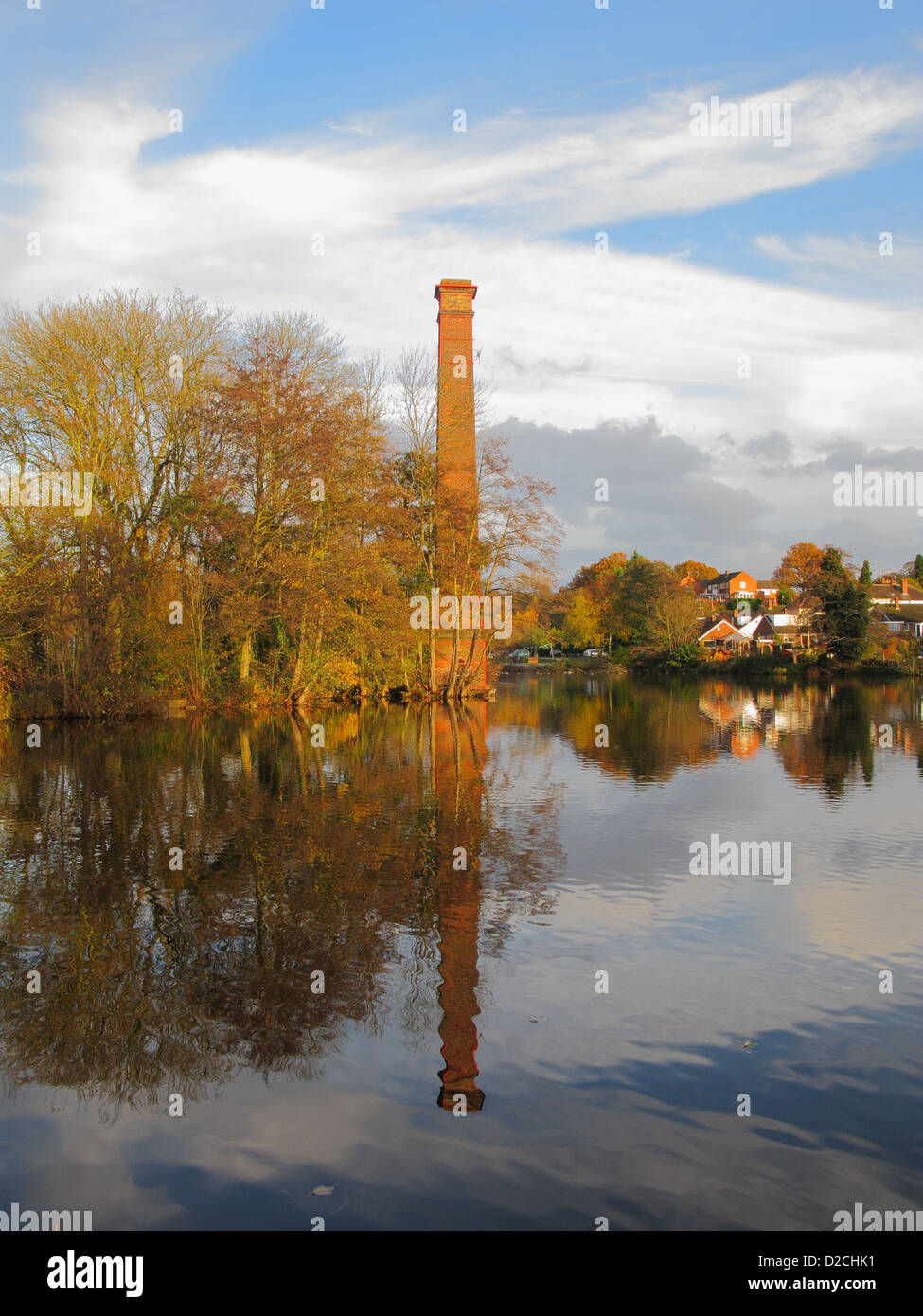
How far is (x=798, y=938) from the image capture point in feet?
24.1

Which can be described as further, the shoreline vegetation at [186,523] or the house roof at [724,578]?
the house roof at [724,578]

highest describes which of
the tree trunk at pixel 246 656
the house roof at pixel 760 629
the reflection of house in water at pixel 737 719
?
the house roof at pixel 760 629

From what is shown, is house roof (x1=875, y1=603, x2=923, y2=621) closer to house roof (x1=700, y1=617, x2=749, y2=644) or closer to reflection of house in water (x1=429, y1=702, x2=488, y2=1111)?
house roof (x1=700, y1=617, x2=749, y2=644)

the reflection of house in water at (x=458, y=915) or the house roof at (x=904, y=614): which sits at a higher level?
the house roof at (x=904, y=614)

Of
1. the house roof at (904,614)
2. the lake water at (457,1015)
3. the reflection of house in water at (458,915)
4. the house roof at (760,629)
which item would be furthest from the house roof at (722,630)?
the lake water at (457,1015)

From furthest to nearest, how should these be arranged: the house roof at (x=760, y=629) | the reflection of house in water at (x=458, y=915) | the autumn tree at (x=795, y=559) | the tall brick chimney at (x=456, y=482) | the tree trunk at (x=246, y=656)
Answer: the autumn tree at (x=795, y=559)
the house roof at (x=760, y=629)
the tall brick chimney at (x=456, y=482)
the tree trunk at (x=246, y=656)
the reflection of house in water at (x=458, y=915)

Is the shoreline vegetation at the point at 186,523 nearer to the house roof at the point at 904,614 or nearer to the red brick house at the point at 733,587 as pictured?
the house roof at the point at 904,614

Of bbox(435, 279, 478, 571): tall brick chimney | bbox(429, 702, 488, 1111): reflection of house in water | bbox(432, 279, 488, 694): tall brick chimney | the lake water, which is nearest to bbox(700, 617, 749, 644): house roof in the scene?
bbox(432, 279, 488, 694): tall brick chimney

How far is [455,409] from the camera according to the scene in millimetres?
36906

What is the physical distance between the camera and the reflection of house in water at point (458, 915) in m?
5.13

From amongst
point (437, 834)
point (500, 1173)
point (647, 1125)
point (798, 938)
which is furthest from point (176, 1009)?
point (437, 834)

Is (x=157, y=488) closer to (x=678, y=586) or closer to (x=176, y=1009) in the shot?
(x=176, y=1009)

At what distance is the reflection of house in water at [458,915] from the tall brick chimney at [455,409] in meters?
17.9
